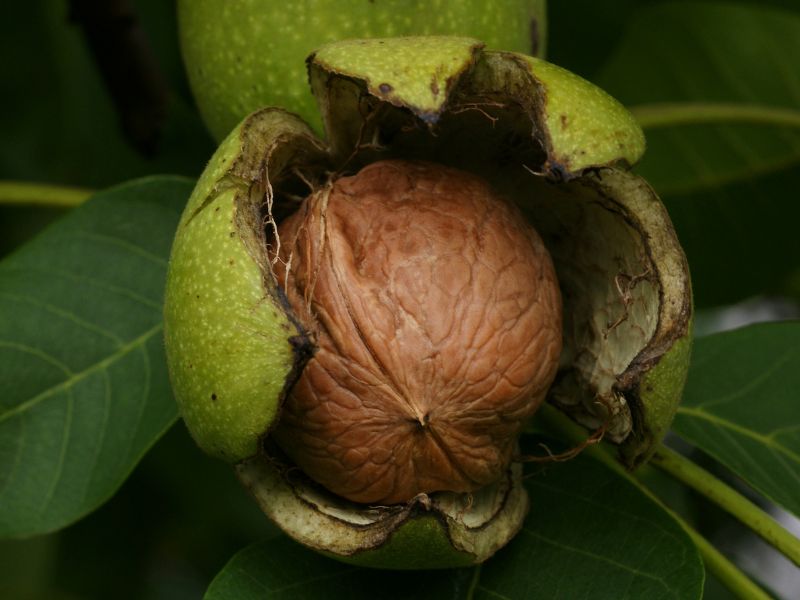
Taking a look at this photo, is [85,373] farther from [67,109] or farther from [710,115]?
[710,115]

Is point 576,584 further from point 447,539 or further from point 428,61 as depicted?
point 428,61

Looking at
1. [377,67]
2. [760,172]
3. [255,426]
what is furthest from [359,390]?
[760,172]

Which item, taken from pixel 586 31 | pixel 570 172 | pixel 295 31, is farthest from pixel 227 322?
pixel 586 31

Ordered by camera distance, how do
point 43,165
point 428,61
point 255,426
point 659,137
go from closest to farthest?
point 255,426
point 428,61
point 659,137
point 43,165

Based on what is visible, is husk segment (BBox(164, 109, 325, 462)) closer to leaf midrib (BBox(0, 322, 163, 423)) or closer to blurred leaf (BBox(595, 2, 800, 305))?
leaf midrib (BBox(0, 322, 163, 423))

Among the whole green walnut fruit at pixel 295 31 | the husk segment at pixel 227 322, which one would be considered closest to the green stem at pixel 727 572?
the husk segment at pixel 227 322

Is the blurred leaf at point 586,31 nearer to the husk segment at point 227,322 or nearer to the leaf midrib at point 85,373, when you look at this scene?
the leaf midrib at point 85,373

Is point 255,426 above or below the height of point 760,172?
above
